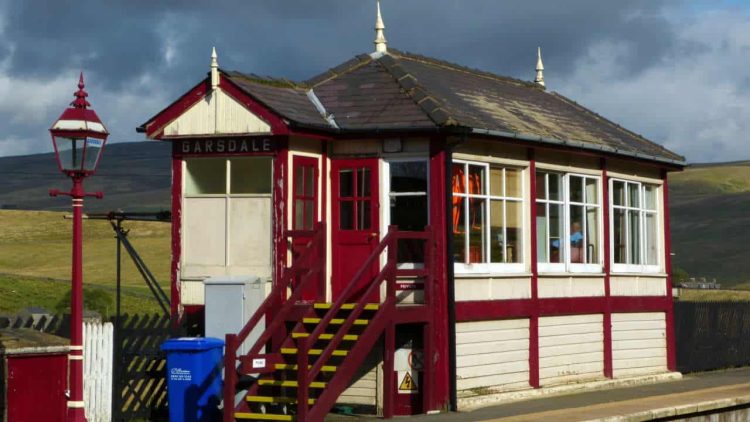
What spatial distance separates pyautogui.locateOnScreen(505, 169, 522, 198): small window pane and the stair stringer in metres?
4.07

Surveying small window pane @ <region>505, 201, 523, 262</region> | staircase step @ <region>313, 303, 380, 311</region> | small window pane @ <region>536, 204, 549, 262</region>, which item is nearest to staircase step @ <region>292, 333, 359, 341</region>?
staircase step @ <region>313, 303, 380, 311</region>

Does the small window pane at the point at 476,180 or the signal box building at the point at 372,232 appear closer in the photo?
the signal box building at the point at 372,232

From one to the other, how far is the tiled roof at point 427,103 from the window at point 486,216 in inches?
29.4

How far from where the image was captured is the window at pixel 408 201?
65.3ft

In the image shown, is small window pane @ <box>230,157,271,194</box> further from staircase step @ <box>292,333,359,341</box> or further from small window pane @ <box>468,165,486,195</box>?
small window pane @ <box>468,165,486,195</box>

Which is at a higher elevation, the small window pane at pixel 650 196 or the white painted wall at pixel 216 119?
the white painted wall at pixel 216 119

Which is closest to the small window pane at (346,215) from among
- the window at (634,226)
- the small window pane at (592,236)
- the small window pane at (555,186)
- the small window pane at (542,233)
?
the small window pane at (542,233)

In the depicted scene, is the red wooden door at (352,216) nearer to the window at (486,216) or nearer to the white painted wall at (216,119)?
the window at (486,216)

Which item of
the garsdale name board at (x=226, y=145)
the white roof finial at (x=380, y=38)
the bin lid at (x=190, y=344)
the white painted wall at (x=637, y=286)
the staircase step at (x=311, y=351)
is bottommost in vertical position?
the staircase step at (x=311, y=351)

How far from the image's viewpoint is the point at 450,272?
64.7 ft

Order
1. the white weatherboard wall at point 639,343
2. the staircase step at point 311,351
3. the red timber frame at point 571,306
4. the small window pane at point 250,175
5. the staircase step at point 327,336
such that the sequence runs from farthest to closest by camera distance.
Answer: the white weatherboard wall at point 639,343 < the red timber frame at point 571,306 < the small window pane at point 250,175 < the staircase step at point 327,336 < the staircase step at point 311,351

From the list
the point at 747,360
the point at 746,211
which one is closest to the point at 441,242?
the point at 747,360

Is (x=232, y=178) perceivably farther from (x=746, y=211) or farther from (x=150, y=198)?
(x=150, y=198)

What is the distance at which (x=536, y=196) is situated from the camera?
22484mm
